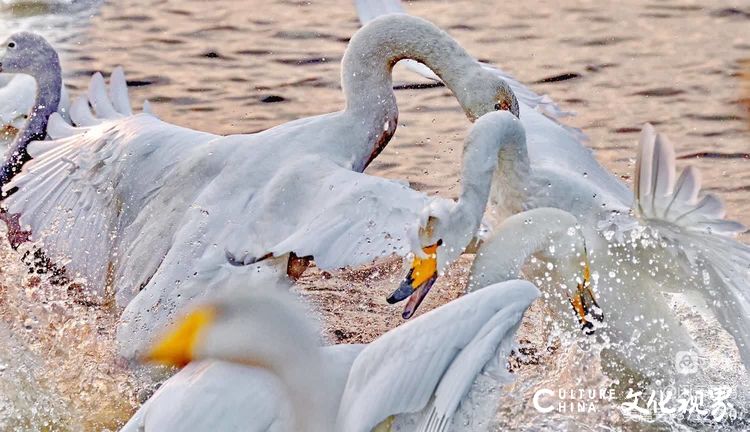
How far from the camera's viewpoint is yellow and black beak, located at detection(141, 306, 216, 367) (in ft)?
11.9

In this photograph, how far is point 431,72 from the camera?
6.83 m

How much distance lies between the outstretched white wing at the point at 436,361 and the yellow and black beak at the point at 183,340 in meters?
0.41

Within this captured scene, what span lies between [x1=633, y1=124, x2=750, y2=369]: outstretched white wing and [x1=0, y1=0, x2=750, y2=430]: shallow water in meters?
1.52

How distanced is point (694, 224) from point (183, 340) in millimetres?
1754

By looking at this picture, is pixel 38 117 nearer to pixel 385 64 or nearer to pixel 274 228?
pixel 385 64

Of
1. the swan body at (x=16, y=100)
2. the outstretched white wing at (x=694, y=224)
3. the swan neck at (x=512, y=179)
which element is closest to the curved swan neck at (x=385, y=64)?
the swan neck at (x=512, y=179)

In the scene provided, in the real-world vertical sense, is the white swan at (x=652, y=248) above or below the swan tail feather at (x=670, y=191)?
below

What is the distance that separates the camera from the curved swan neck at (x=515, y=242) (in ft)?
14.9

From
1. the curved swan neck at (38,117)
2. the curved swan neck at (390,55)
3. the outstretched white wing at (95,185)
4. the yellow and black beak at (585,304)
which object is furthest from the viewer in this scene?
the curved swan neck at (38,117)

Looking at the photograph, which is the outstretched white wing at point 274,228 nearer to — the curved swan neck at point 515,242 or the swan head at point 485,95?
the curved swan neck at point 515,242

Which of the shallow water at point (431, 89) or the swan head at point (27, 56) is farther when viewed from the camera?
the shallow water at point (431, 89)

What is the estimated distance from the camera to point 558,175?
5.13m

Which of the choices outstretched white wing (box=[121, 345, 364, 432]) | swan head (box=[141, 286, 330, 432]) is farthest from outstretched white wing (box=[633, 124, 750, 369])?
outstretched white wing (box=[121, 345, 364, 432])

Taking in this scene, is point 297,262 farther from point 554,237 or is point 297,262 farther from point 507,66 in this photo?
point 507,66
